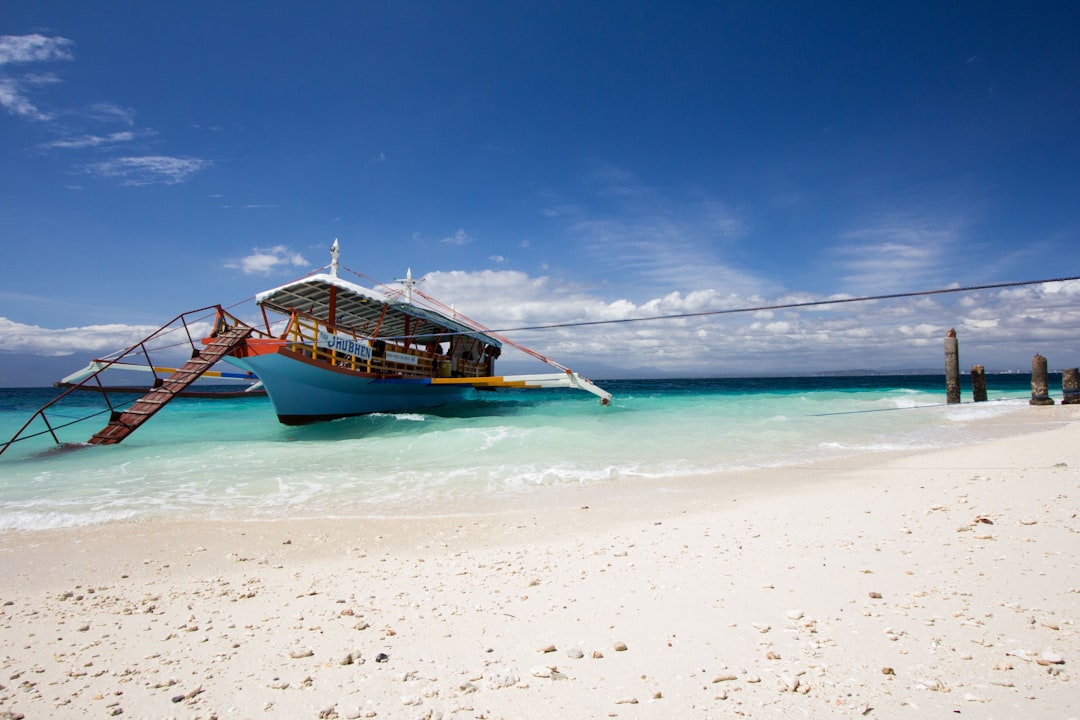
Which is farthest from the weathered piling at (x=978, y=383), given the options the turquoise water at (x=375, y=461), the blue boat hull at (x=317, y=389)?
the blue boat hull at (x=317, y=389)

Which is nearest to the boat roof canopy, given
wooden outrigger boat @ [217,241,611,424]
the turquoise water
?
wooden outrigger boat @ [217,241,611,424]

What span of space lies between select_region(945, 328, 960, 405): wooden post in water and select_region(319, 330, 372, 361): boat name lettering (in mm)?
25475

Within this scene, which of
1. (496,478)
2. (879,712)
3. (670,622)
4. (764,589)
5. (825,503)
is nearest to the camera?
(879,712)

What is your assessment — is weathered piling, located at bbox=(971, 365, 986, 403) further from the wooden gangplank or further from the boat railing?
the wooden gangplank

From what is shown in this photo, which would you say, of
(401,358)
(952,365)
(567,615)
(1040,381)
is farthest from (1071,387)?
(567,615)

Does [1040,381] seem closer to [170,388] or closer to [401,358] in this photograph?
[401,358]

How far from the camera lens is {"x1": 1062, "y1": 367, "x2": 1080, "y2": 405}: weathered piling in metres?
21.0

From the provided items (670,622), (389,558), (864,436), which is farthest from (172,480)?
(864,436)

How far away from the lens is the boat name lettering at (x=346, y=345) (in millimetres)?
16219

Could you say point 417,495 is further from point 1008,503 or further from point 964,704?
point 1008,503

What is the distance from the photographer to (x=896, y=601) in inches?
121

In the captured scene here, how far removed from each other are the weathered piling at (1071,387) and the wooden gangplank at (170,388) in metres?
32.0

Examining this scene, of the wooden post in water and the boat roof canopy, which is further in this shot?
the wooden post in water

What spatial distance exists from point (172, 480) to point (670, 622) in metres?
9.11
